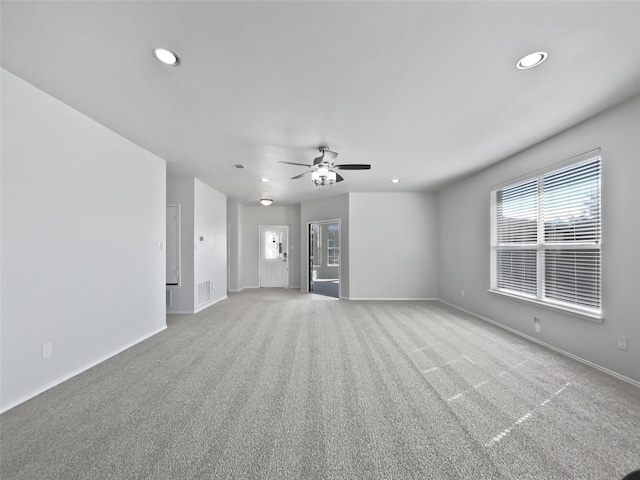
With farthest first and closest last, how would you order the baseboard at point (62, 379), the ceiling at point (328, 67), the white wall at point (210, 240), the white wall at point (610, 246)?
the white wall at point (210, 240) → the white wall at point (610, 246) → the baseboard at point (62, 379) → the ceiling at point (328, 67)

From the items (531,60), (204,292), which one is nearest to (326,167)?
(531,60)

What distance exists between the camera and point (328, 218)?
→ 280 inches

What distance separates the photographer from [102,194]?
9.75 ft

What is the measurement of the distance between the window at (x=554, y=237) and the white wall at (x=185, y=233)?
5514 millimetres

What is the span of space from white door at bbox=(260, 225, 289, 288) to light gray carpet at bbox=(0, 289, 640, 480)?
5.06 meters

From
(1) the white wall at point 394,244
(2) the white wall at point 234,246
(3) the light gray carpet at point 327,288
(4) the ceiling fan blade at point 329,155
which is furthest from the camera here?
(2) the white wall at point 234,246

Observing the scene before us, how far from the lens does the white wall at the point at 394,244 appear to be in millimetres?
6484

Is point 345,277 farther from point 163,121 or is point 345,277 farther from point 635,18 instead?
point 635,18

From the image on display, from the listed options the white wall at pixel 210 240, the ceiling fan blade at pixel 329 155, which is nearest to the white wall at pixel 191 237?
the white wall at pixel 210 240

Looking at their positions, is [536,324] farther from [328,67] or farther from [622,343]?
[328,67]

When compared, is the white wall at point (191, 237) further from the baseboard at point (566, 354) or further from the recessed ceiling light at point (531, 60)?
the baseboard at point (566, 354)

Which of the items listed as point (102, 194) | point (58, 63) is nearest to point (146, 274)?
point (102, 194)

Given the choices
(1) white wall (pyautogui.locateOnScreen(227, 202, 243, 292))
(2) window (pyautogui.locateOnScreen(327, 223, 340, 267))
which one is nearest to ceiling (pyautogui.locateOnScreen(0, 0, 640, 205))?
(1) white wall (pyautogui.locateOnScreen(227, 202, 243, 292))

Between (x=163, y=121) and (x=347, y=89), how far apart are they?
2.02 meters
